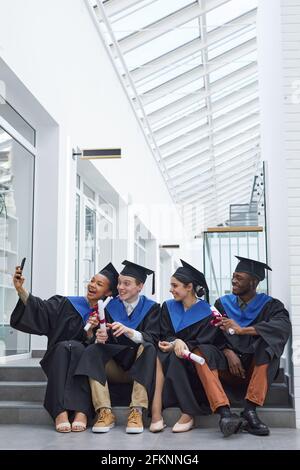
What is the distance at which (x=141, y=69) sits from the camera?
32.4 feet

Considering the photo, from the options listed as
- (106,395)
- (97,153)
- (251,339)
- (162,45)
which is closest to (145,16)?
(162,45)

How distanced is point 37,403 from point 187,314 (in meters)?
1.18

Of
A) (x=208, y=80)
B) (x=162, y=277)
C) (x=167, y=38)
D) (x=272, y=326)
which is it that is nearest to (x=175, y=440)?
(x=272, y=326)

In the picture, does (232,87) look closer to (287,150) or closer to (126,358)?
(287,150)

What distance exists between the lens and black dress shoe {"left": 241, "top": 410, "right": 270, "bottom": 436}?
3.61 metres

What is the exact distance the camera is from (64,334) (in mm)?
4227

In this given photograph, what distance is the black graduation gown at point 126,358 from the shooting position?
3.83 metres

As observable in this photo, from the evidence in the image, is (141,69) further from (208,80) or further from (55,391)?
(55,391)

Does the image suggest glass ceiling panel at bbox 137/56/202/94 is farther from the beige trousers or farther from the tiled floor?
the tiled floor

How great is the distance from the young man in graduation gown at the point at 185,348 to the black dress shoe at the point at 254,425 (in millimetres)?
106

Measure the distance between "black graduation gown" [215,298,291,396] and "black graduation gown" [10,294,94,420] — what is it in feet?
2.92

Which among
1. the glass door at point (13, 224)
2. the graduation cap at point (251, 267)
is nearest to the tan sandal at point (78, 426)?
the graduation cap at point (251, 267)

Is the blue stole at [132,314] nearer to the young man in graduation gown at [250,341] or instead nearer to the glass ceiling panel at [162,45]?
the young man in graduation gown at [250,341]

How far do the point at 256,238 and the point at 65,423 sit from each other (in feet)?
14.4
